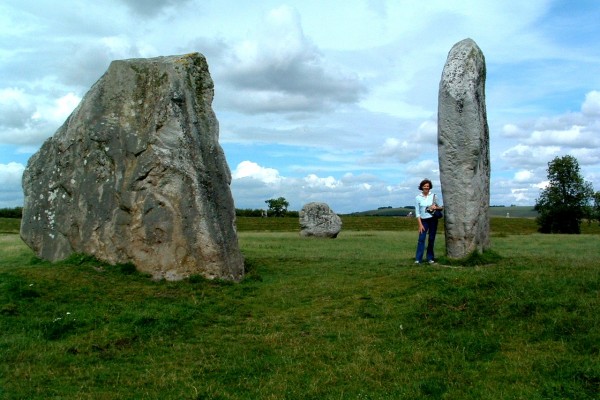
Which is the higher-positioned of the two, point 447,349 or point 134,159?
point 134,159

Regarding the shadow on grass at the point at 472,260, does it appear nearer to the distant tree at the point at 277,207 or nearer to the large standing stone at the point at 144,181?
the large standing stone at the point at 144,181

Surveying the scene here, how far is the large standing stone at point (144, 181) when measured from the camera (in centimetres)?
1496

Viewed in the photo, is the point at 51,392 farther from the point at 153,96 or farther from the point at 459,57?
the point at 459,57

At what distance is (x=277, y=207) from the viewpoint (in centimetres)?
8581

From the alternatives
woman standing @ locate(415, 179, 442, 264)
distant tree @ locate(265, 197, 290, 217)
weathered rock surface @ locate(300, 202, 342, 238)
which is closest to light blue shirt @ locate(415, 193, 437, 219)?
woman standing @ locate(415, 179, 442, 264)

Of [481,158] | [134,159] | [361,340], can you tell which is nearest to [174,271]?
[134,159]

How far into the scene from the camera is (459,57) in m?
17.9

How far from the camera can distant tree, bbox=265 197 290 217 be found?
8381 centimetres

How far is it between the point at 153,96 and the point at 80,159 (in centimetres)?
277

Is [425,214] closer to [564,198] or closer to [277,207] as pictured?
[564,198]

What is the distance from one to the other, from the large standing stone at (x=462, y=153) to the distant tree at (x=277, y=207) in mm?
65690

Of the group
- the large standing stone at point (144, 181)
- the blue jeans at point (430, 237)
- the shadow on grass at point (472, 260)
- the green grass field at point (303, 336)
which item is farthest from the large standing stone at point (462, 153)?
the large standing stone at point (144, 181)

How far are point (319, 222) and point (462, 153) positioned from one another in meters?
20.1

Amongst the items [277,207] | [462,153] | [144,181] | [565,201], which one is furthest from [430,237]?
[277,207]
